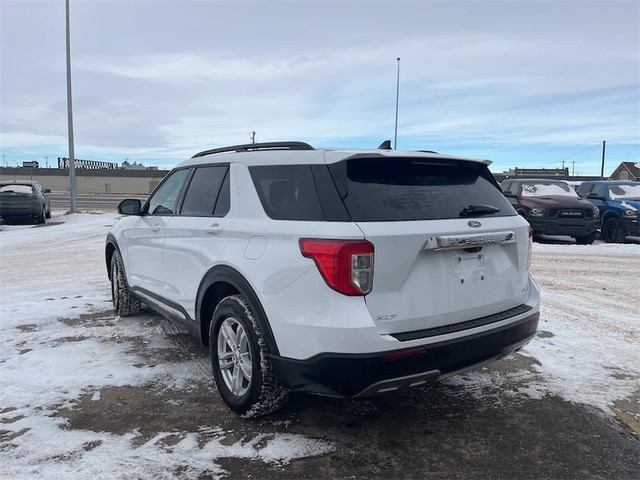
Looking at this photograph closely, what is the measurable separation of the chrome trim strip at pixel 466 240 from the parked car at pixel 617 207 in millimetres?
12151

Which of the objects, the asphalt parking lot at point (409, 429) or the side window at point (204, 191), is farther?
the side window at point (204, 191)

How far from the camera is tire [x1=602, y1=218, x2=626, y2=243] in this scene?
13.7 metres

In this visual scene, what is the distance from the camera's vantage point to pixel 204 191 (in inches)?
166

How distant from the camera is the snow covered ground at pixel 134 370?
9.91ft

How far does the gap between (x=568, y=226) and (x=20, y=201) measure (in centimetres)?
1711

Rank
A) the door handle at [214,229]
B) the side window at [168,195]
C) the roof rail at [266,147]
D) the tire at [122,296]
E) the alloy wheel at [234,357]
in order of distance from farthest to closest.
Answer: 1. the tire at [122,296]
2. the side window at [168,195]
3. the door handle at [214,229]
4. the roof rail at [266,147]
5. the alloy wheel at [234,357]

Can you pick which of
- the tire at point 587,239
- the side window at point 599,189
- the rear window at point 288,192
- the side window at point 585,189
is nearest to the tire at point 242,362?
the rear window at point 288,192

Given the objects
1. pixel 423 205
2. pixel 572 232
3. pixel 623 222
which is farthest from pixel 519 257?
pixel 623 222

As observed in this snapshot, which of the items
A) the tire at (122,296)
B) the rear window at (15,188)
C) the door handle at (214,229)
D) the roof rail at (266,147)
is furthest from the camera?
the rear window at (15,188)

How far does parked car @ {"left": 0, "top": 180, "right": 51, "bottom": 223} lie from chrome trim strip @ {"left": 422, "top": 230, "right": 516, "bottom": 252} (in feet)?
57.9

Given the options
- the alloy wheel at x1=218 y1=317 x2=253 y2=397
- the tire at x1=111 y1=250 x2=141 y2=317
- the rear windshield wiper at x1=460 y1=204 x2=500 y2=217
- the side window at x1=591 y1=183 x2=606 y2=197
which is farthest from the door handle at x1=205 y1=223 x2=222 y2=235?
the side window at x1=591 y1=183 x2=606 y2=197

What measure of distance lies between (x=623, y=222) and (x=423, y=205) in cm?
1287

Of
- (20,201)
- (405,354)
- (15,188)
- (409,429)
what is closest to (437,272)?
(405,354)

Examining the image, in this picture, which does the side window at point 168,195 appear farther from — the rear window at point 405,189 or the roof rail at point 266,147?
the rear window at point 405,189
